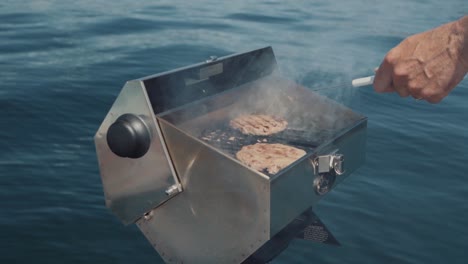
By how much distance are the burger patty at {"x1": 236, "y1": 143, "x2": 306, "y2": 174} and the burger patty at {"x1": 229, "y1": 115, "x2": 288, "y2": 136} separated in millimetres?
188

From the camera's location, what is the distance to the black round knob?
2.94 metres

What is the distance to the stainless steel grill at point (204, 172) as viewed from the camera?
→ 284 centimetres

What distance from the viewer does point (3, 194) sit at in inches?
199

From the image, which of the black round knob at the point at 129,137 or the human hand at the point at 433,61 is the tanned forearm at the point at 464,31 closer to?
the human hand at the point at 433,61

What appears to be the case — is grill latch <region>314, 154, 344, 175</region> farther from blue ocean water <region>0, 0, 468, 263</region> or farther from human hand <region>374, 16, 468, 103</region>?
blue ocean water <region>0, 0, 468, 263</region>

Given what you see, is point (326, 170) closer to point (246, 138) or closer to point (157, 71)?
point (246, 138)

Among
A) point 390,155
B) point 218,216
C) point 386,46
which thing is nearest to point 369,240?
point 390,155

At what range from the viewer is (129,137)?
2924 mm

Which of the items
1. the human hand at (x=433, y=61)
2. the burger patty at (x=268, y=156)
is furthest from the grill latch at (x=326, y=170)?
the human hand at (x=433, y=61)

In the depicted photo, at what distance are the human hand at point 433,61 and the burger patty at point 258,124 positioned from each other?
4.57ft

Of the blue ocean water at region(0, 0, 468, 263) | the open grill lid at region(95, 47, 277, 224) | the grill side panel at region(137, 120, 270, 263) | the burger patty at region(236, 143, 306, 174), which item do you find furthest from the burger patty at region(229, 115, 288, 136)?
the blue ocean water at region(0, 0, 468, 263)

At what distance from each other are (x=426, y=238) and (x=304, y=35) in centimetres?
706

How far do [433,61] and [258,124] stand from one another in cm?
161

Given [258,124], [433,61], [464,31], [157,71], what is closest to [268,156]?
[258,124]
